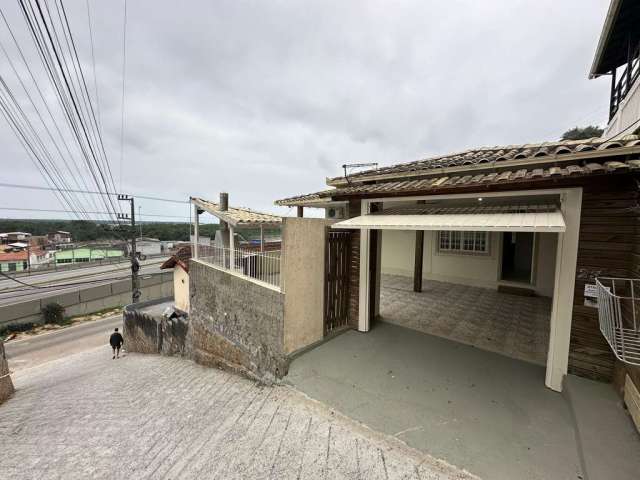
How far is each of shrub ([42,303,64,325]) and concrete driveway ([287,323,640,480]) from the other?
29438mm

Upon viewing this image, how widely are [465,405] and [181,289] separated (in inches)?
639

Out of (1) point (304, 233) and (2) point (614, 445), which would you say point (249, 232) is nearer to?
(1) point (304, 233)

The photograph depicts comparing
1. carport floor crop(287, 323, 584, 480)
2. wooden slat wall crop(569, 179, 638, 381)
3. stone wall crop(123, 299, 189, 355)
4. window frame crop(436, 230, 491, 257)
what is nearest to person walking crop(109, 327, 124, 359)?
stone wall crop(123, 299, 189, 355)

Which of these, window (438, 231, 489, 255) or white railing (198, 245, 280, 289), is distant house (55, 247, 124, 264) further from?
window (438, 231, 489, 255)

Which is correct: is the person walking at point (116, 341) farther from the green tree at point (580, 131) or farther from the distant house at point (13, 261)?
the distant house at point (13, 261)

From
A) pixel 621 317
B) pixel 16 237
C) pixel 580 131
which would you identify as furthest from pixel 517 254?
pixel 16 237

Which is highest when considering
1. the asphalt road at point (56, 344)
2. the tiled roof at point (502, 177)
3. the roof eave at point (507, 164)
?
the roof eave at point (507, 164)

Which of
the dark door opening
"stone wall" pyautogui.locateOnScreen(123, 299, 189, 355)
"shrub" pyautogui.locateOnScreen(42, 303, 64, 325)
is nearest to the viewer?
"stone wall" pyautogui.locateOnScreen(123, 299, 189, 355)

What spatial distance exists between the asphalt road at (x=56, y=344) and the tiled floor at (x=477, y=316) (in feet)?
58.1

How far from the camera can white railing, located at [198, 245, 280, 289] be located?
5.92 metres

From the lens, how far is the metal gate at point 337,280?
6121mm

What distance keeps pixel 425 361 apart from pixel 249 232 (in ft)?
29.2

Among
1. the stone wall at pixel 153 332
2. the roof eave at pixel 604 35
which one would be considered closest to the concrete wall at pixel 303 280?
the stone wall at pixel 153 332

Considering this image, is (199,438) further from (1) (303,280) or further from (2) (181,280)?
(2) (181,280)
